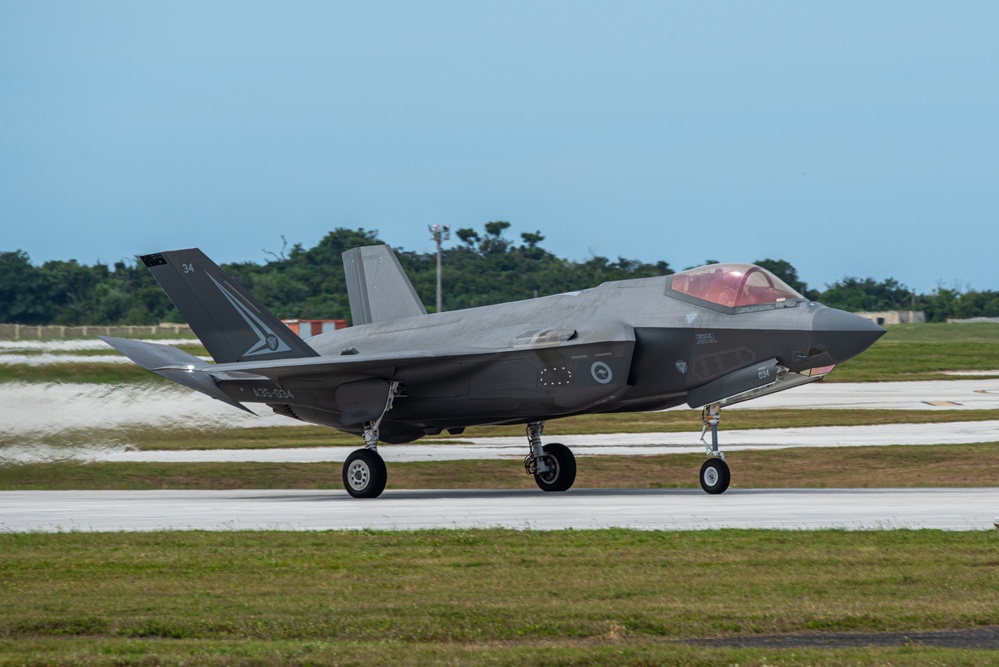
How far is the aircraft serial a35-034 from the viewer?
18.7 meters

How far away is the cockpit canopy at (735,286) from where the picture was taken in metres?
18.9

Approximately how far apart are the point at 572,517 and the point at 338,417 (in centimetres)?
659

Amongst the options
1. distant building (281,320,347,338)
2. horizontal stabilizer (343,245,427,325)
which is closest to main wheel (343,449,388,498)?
horizontal stabilizer (343,245,427,325)

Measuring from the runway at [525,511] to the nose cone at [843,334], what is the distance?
6.74 ft

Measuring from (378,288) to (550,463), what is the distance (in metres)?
5.38

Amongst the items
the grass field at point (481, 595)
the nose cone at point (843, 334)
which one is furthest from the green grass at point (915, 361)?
the grass field at point (481, 595)

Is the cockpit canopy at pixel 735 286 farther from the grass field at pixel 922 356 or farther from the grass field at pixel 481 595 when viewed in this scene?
the grass field at pixel 922 356

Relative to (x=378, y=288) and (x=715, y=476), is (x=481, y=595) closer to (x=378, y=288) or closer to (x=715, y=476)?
(x=715, y=476)

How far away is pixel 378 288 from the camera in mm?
24766

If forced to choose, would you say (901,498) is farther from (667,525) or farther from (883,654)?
(883,654)

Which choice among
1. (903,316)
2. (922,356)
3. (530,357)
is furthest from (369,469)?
(903,316)

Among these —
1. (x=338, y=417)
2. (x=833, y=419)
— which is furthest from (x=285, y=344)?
(x=833, y=419)

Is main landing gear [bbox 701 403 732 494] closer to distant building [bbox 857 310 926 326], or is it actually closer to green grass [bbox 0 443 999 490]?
green grass [bbox 0 443 999 490]

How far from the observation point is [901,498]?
59.0 feet
